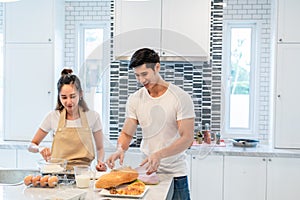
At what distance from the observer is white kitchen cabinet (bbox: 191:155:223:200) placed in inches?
145

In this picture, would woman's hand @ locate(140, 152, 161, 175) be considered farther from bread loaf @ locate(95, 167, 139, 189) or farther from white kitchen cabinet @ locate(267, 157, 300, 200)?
white kitchen cabinet @ locate(267, 157, 300, 200)

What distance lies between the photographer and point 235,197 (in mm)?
3689

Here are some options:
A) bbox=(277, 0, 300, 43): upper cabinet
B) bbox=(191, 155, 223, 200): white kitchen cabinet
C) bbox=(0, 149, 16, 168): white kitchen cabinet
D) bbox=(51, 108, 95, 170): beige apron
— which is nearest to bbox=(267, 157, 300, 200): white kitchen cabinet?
bbox=(191, 155, 223, 200): white kitchen cabinet

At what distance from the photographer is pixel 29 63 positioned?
157 inches

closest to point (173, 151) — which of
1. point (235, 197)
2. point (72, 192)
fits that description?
point (72, 192)

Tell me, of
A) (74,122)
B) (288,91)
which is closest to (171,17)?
(288,91)

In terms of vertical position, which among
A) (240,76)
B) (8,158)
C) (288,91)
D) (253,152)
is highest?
(240,76)

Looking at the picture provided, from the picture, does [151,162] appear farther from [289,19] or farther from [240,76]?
[240,76]

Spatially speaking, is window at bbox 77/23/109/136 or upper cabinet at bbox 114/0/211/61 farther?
upper cabinet at bbox 114/0/211/61

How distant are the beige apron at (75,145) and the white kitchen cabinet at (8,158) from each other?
5.63 ft

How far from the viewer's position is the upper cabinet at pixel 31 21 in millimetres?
3969

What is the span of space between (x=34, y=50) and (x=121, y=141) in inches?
89.3

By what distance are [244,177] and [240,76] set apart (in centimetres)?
119

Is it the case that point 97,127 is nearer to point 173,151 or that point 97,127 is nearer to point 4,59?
point 173,151
